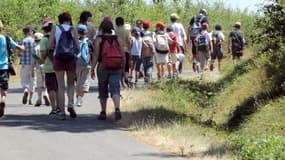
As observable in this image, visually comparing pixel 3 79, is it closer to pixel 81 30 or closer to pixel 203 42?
pixel 81 30

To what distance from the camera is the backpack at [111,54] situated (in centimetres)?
1636

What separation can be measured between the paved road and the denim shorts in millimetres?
553

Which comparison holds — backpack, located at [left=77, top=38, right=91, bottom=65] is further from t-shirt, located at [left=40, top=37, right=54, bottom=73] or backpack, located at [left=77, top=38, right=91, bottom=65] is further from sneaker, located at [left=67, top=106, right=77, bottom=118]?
sneaker, located at [left=67, top=106, right=77, bottom=118]

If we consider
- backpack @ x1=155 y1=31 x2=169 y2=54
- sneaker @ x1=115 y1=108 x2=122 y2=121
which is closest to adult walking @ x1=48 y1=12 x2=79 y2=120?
sneaker @ x1=115 y1=108 x2=122 y2=121

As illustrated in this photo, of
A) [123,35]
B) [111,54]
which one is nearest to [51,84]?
[111,54]

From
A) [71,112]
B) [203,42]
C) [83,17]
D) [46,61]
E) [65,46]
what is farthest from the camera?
[203,42]

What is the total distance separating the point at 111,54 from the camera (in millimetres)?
16359

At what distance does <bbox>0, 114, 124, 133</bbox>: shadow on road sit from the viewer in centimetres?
1519

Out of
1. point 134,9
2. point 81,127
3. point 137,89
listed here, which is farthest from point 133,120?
point 134,9

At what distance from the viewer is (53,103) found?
17.2 m

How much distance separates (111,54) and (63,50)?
891 millimetres

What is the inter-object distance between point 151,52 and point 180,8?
2310 cm

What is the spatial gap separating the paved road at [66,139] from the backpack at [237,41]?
12348 mm

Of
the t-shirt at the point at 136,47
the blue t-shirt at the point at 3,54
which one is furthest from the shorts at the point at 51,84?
the t-shirt at the point at 136,47
